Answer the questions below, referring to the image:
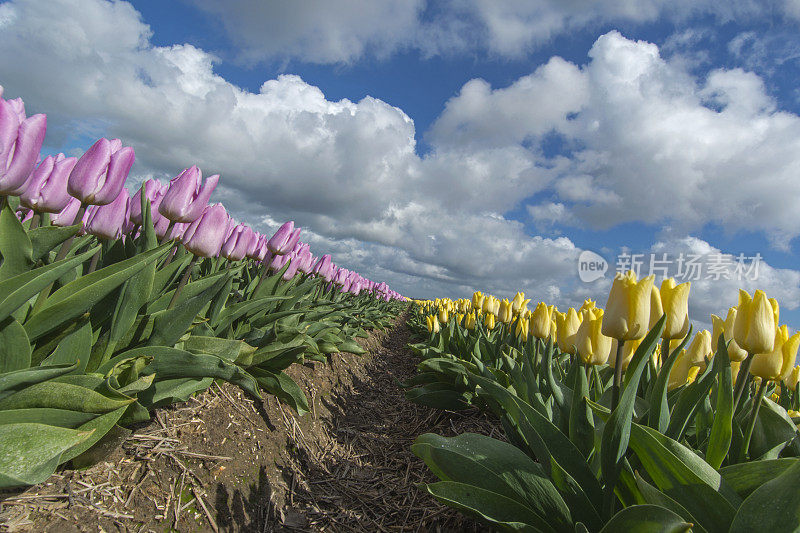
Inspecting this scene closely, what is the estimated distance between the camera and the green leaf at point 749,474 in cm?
130

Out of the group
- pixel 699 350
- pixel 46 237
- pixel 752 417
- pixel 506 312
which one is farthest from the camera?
pixel 506 312

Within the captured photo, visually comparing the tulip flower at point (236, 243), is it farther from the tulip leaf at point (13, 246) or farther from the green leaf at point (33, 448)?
the green leaf at point (33, 448)

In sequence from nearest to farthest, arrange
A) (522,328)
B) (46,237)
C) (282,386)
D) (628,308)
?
1. (628,308)
2. (46,237)
3. (282,386)
4. (522,328)

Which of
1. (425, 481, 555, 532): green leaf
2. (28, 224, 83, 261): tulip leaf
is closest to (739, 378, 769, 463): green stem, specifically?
(425, 481, 555, 532): green leaf

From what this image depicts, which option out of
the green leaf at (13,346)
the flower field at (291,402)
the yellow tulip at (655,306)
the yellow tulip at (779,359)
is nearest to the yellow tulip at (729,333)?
the flower field at (291,402)

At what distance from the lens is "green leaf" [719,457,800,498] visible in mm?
1303

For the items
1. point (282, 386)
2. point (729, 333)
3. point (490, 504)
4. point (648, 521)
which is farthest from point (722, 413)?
point (282, 386)

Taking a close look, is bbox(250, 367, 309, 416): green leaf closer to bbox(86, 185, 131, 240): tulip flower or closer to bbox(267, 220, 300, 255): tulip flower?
bbox(267, 220, 300, 255): tulip flower

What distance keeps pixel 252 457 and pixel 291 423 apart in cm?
68

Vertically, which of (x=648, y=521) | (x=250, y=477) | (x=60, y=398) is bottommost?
(x=250, y=477)

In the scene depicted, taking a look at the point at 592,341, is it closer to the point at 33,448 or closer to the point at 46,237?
the point at 33,448

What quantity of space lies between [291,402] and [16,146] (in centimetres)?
227

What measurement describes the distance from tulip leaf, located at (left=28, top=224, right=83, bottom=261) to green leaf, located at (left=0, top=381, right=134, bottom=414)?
0.67 meters

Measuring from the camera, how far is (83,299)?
1879mm
